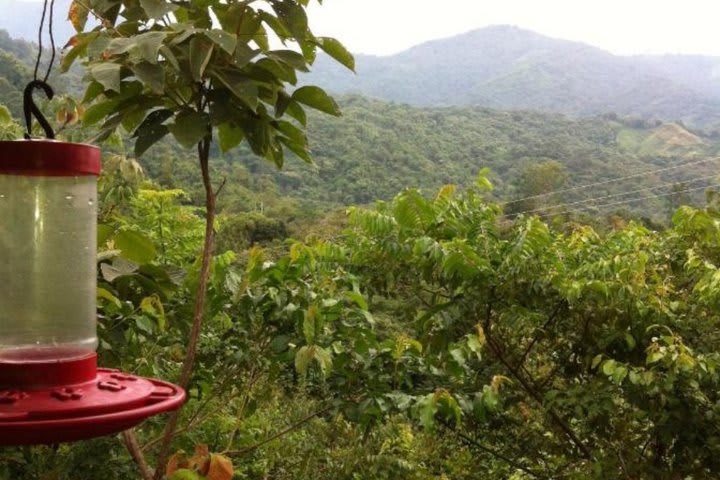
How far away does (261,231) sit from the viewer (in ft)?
68.4

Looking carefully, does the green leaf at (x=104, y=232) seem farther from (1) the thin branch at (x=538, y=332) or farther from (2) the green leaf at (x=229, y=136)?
(1) the thin branch at (x=538, y=332)

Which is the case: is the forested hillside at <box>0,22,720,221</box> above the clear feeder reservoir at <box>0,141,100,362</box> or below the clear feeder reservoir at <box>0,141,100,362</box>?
below

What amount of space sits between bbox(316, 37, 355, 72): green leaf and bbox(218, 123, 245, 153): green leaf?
0.83 ft

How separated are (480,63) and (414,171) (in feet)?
252

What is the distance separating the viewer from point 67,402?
71 centimetres

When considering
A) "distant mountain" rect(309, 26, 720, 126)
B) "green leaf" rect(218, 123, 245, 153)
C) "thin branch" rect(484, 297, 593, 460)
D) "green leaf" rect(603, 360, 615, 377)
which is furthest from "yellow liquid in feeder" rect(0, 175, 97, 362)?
"distant mountain" rect(309, 26, 720, 126)

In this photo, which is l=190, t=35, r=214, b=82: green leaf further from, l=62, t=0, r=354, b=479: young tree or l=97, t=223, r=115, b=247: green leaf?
l=97, t=223, r=115, b=247: green leaf

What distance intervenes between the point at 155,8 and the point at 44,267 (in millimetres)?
409

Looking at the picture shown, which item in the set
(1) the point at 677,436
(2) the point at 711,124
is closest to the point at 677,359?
(1) the point at 677,436

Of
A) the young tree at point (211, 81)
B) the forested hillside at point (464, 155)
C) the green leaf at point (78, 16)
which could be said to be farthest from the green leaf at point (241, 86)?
the forested hillside at point (464, 155)

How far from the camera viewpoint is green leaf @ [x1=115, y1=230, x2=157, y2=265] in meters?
1.25

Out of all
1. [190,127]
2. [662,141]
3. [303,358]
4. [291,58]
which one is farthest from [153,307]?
[662,141]

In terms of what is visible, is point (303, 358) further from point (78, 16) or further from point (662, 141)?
point (662, 141)

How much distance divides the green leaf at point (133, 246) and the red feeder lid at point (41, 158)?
0.52 m
